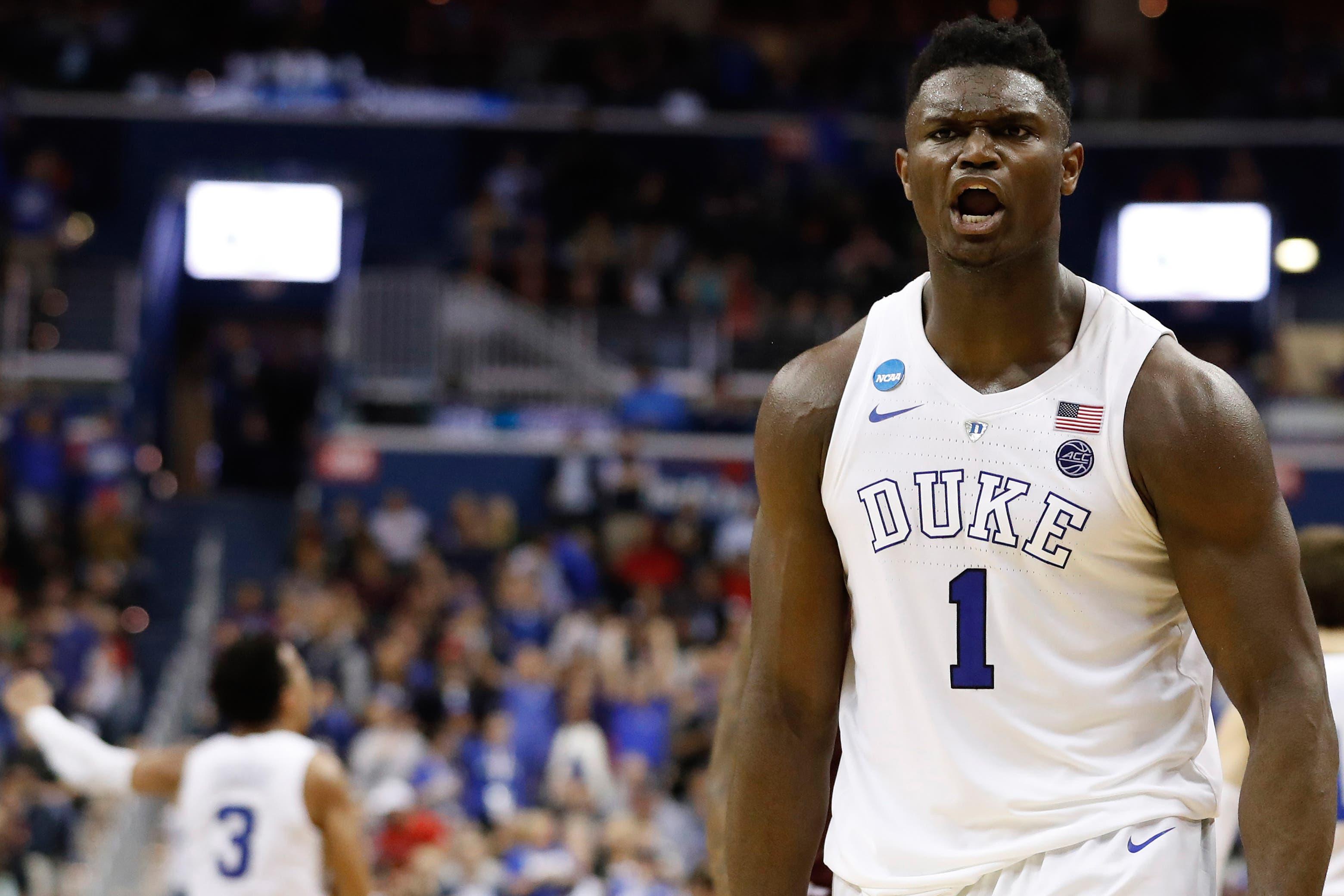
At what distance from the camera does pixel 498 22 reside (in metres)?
23.6

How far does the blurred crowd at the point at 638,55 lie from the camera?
2153 cm

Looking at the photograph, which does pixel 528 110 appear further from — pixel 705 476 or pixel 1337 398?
pixel 1337 398

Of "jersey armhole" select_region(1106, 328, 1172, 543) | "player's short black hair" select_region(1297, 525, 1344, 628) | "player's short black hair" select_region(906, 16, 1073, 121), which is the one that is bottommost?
"player's short black hair" select_region(1297, 525, 1344, 628)

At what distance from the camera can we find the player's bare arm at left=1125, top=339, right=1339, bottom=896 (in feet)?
8.73

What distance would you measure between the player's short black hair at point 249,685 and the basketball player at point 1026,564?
9.68ft

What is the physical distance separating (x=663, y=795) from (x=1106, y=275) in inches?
487

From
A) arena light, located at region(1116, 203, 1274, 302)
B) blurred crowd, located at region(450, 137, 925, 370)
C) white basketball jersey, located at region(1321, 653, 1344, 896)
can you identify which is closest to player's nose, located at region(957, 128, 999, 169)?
white basketball jersey, located at region(1321, 653, 1344, 896)

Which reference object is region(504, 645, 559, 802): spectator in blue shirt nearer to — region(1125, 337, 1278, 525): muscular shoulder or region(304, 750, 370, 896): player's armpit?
region(304, 750, 370, 896): player's armpit

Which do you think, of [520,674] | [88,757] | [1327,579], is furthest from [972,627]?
[520,674]

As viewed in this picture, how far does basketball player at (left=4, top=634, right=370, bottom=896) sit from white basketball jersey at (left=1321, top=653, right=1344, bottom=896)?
2946 mm

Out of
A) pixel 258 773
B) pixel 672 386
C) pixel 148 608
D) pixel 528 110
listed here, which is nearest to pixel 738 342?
pixel 672 386

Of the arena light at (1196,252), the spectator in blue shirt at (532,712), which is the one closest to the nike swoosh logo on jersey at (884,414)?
the spectator in blue shirt at (532,712)

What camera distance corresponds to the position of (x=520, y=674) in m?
12.8

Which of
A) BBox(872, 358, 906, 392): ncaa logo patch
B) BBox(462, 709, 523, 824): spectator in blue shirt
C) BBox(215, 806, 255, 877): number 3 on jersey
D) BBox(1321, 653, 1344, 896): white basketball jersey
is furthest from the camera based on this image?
BBox(462, 709, 523, 824): spectator in blue shirt
